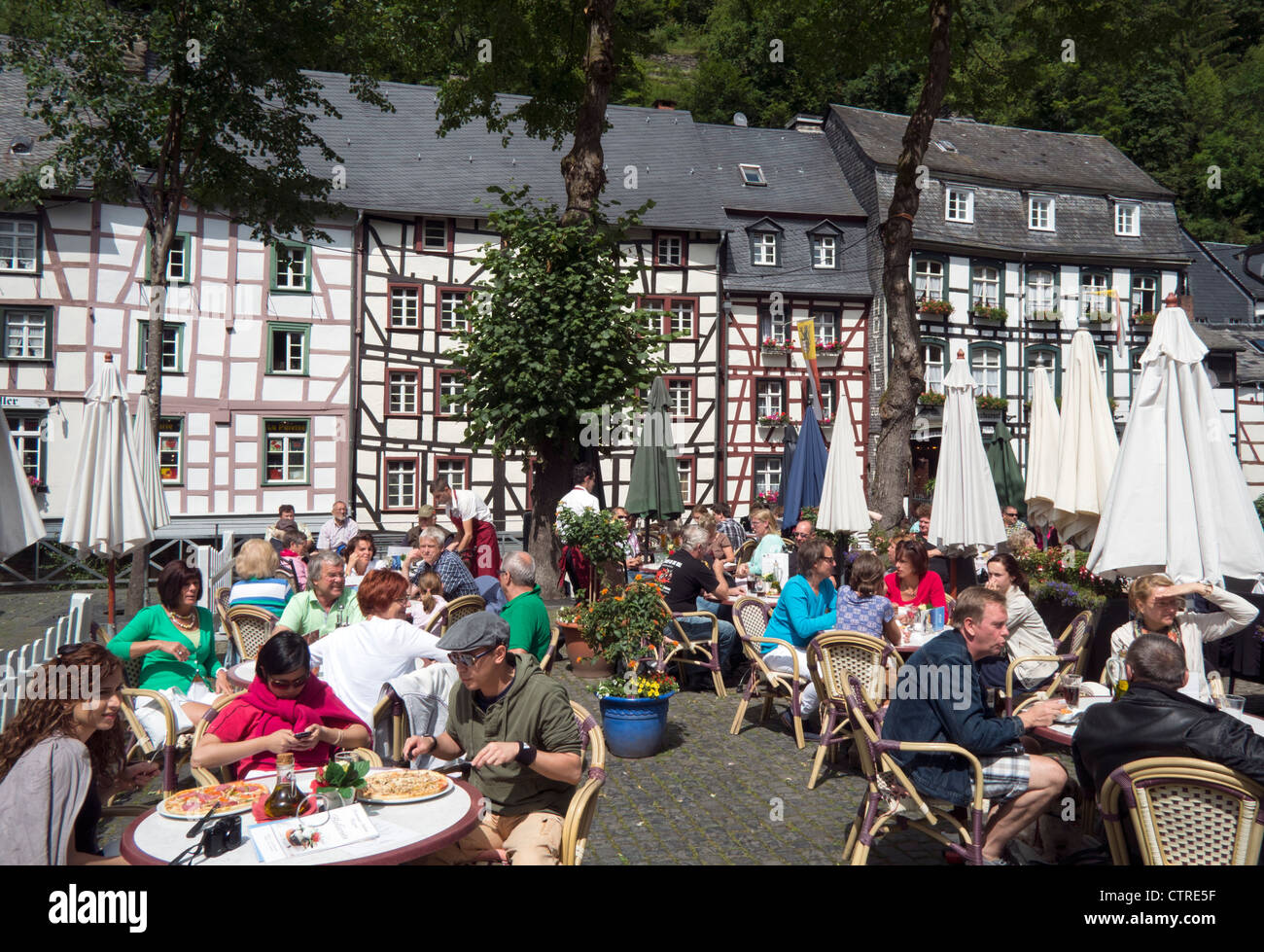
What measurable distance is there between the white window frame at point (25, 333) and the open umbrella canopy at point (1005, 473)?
2167cm

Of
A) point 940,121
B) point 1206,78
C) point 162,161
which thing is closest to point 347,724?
point 162,161

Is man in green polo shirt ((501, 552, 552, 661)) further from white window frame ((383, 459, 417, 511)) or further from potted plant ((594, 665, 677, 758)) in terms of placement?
white window frame ((383, 459, 417, 511))

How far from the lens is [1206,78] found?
159 ft

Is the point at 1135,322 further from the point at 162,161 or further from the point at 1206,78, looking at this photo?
the point at 162,161

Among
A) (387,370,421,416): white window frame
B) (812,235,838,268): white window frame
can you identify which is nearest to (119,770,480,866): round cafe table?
(387,370,421,416): white window frame

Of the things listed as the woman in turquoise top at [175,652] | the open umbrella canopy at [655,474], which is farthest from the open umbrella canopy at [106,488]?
the open umbrella canopy at [655,474]

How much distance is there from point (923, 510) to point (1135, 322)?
2497 cm

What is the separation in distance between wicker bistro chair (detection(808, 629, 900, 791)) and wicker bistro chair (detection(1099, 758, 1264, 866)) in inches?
108

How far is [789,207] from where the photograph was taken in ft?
104

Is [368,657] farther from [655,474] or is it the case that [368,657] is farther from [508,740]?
[655,474]

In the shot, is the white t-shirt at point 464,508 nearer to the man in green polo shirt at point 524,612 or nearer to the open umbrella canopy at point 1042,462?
the man in green polo shirt at point 524,612

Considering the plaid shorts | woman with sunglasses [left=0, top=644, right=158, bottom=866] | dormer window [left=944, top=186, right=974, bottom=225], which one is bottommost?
the plaid shorts

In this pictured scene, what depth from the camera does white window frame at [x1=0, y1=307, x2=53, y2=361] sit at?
23625mm

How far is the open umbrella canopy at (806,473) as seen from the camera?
1634cm
